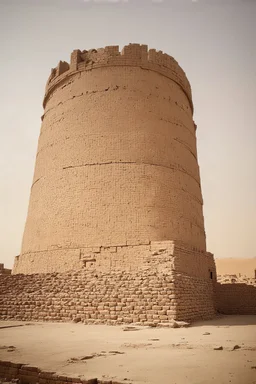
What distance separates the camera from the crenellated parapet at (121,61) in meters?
12.1

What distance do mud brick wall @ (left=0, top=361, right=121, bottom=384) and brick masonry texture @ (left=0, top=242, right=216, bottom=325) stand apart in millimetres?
4277

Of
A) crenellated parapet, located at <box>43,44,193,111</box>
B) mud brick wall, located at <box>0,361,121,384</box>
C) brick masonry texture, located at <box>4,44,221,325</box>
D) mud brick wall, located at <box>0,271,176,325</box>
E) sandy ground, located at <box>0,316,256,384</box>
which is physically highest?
crenellated parapet, located at <box>43,44,193,111</box>

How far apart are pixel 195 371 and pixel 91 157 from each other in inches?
330

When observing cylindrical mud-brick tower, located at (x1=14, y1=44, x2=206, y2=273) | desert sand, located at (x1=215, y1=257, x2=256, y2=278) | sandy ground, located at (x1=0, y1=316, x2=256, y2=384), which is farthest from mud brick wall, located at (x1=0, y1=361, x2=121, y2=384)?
desert sand, located at (x1=215, y1=257, x2=256, y2=278)

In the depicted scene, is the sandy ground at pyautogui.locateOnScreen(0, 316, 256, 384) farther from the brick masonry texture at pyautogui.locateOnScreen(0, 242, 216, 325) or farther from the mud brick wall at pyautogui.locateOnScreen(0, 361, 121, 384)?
the brick masonry texture at pyautogui.locateOnScreen(0, 242, 216, 325)

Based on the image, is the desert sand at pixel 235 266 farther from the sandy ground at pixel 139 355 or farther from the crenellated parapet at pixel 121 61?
the sandy ground at pixel 139 355

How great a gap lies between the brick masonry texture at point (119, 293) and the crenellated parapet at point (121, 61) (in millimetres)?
7110

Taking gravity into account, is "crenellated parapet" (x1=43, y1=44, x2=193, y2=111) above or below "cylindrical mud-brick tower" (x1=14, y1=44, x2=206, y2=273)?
above

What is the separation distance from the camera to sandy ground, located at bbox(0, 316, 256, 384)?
3.07 m

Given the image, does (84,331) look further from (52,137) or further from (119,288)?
(52,137)

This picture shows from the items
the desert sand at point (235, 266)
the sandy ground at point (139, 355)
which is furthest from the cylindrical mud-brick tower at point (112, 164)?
the desert sand at point (235, 266)

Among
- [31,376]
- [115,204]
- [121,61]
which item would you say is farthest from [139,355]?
[121,61]

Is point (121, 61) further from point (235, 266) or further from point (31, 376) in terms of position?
point (235, 266)

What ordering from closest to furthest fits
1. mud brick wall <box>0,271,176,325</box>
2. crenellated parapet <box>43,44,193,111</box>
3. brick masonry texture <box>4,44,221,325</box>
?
1. mud brick wall <box>0,271,176,325</box>
2. brick masonry texture <box>4,44,221,325</box>
3. crenellated parapet <box>43,44,193,111</box>
